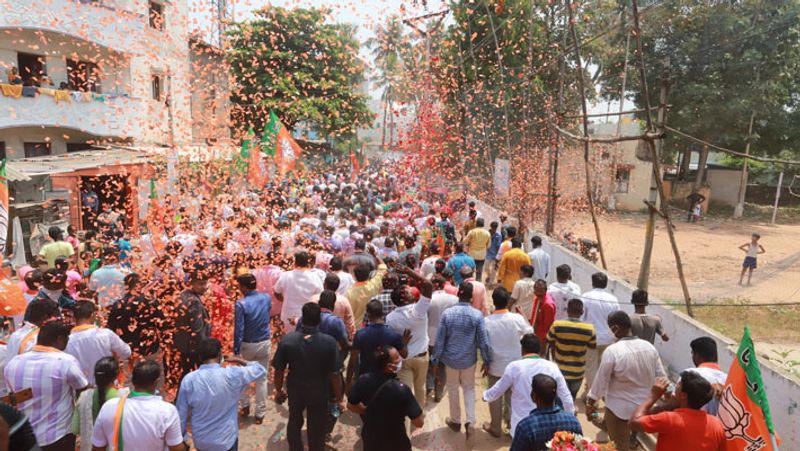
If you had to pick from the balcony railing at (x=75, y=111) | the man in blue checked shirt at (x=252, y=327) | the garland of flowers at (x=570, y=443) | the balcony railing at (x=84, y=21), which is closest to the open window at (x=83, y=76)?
the balcony railing at (x=75, y=111)

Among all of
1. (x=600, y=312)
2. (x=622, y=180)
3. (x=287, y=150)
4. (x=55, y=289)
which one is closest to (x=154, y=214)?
(x=287, y=150)

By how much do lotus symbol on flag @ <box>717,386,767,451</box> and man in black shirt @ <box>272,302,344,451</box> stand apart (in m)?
2.91

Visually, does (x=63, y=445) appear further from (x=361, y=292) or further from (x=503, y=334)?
(x=503, y=334)

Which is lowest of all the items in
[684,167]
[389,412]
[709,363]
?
[389,412]

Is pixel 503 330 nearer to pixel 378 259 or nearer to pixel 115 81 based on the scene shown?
pixel 378 259

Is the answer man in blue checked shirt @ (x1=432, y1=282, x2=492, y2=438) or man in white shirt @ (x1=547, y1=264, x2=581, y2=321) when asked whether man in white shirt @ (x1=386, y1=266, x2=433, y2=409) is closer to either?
man in blue checked shirt @ (x1=432, y1=282, x2=492, y2=438)

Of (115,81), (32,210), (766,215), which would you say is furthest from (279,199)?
(766,215)

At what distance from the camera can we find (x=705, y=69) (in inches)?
968

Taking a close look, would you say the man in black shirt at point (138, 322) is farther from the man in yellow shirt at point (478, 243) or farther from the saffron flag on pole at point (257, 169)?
the saffron flag on pole at point (257, 169)

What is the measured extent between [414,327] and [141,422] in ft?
8.90

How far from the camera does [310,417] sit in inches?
178

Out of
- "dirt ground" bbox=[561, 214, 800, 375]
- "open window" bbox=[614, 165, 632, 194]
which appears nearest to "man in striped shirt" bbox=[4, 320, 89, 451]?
"dirt ground" bbox=[561, 214, 800, 375]

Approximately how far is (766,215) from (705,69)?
8.59 metres

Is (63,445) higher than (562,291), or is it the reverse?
(562,291)
